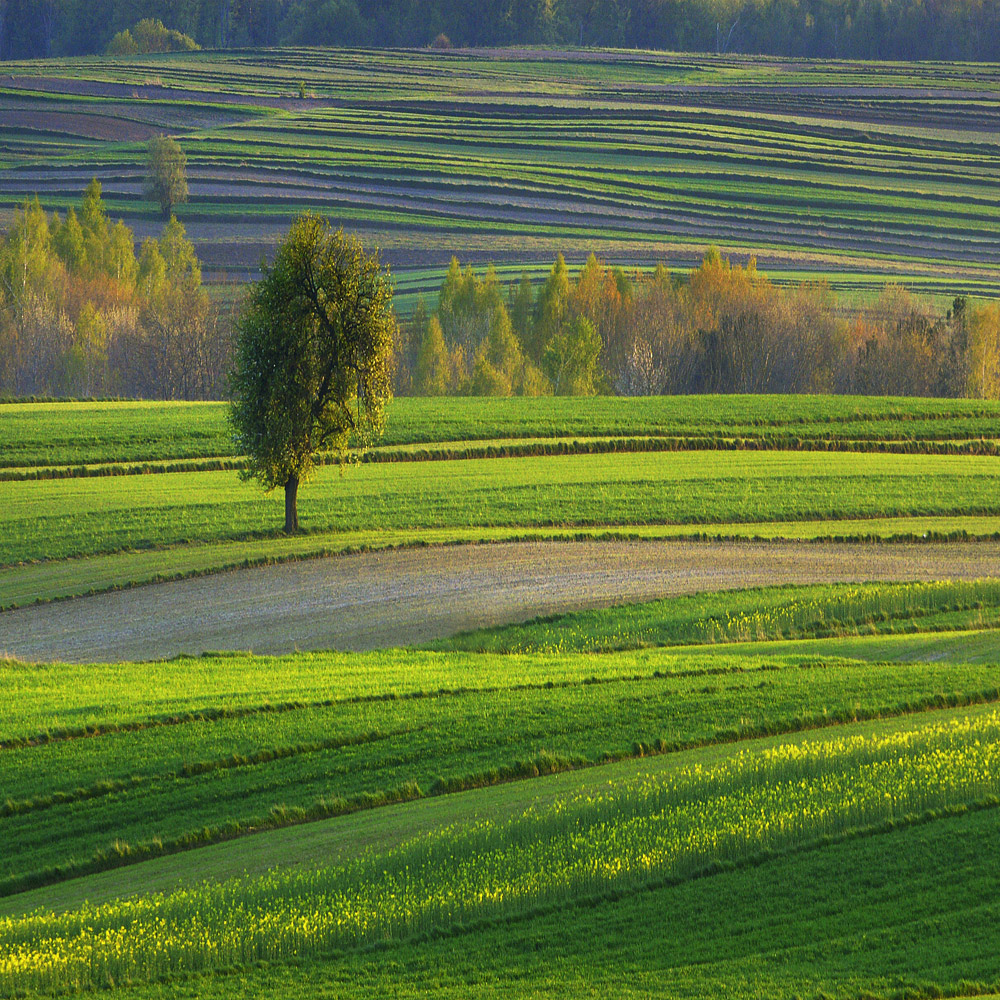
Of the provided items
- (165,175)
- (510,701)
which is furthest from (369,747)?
(165,175)

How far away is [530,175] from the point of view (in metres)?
172

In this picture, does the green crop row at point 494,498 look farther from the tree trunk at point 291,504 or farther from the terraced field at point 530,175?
the terraced field at point 530,175

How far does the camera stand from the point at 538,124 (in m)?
193

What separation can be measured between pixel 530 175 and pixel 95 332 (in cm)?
8928

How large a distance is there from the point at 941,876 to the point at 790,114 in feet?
652

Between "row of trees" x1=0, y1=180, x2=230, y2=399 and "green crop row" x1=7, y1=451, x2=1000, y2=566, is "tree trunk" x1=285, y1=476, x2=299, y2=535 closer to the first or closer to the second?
"green crop row" x1=7, y1=451, x2=1000, y2=566

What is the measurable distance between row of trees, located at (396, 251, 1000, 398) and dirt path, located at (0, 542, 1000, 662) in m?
51.3

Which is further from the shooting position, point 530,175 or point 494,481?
point 530,175

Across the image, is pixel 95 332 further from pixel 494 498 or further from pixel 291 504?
pixel 291 504

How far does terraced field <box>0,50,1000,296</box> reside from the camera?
14600cm

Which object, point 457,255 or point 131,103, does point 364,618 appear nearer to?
point 457,255

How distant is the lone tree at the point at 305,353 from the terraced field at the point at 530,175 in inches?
2912

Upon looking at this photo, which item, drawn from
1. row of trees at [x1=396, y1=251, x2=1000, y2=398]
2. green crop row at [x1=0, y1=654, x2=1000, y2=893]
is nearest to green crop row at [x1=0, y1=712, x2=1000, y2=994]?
green crop row at [x1=0, y1=654, x2=1000, y2=893]

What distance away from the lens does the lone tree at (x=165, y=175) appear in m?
144
